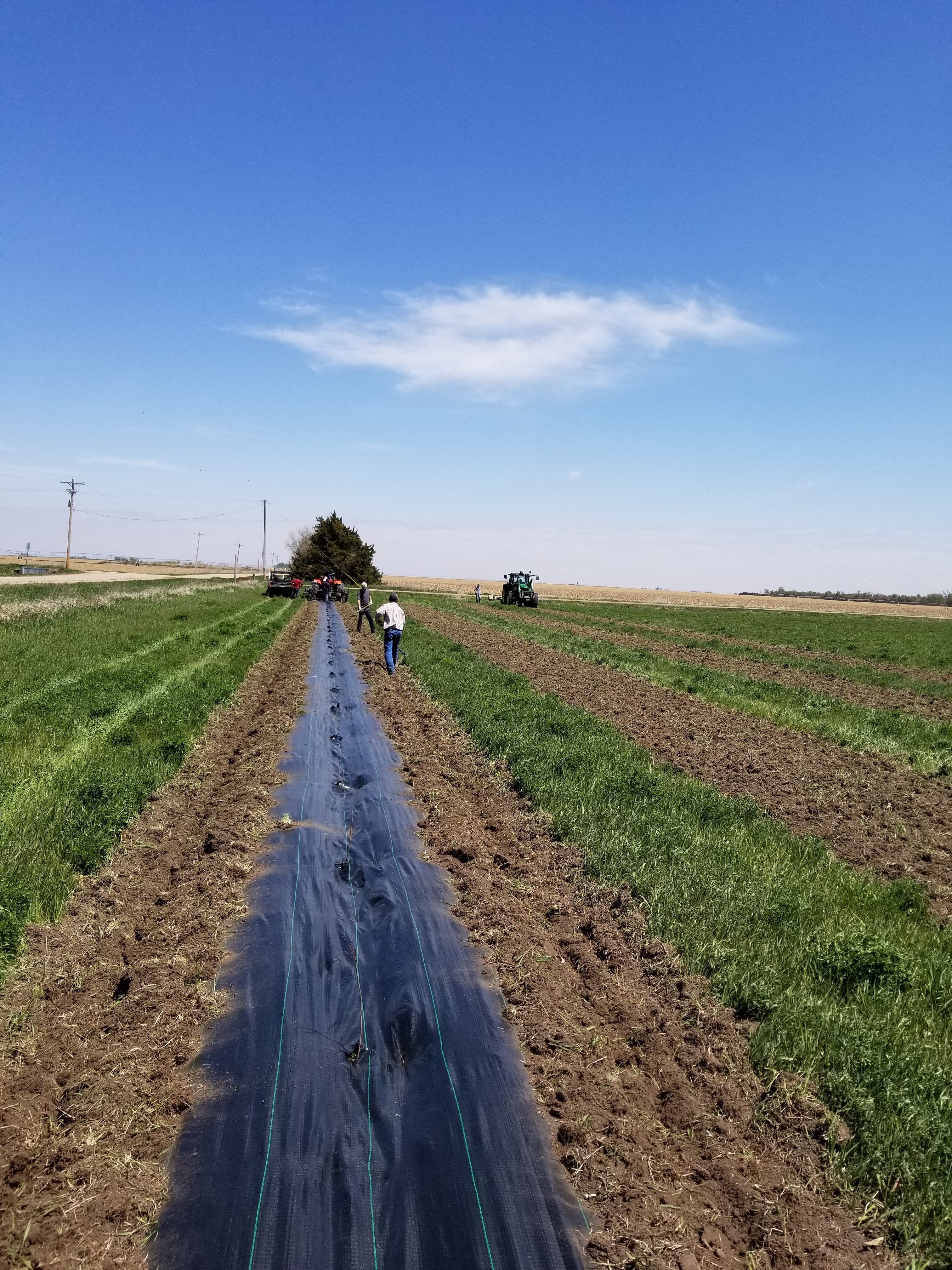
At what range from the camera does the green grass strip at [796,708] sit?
1390 cm

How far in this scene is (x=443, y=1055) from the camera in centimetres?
447

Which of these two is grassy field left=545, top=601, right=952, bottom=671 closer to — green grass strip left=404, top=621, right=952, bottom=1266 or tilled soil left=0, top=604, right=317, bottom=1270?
green grass strip left=404, top=621, right=952, bottom=1266

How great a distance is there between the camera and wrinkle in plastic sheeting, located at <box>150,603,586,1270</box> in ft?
10.5

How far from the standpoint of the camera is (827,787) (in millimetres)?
10898

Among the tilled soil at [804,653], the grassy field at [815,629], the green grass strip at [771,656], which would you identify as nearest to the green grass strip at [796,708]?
the green grass strip at [771,656]

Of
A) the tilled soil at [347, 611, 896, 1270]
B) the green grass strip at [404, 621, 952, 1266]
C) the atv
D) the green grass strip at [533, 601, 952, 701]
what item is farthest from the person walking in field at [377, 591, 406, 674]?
the atv

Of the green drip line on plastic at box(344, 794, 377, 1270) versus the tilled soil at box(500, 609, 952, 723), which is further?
the tilled soil at box(500, 609, 952, 723)

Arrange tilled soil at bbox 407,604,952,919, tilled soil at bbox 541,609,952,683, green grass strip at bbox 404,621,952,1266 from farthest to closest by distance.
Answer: tilled soil at bbox 541,609,952,683 → tilled soil at bbox 407,604,952,919 → green grass strip at bbox 404,621,952,1266

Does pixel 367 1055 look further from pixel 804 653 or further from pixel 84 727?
pixel 804 653

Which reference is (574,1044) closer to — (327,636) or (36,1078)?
(36,1078)

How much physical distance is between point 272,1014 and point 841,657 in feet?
110

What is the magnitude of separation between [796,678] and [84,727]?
2196 cm

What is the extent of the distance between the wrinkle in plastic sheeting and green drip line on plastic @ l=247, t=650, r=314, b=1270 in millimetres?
11

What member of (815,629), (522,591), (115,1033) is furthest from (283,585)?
(115,1033)
